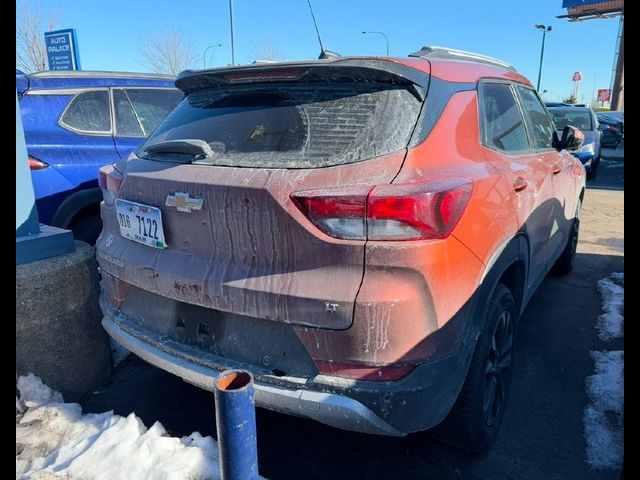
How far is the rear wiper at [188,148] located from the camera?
2.13 m

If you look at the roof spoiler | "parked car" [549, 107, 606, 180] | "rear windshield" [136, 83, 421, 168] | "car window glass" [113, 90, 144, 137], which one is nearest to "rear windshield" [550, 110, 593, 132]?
"parked car" [549, 107, 606, 180]

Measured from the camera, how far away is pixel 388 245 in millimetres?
1711

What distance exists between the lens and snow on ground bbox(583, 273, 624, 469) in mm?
2422

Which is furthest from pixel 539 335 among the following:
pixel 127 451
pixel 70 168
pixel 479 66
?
pixel 70 168

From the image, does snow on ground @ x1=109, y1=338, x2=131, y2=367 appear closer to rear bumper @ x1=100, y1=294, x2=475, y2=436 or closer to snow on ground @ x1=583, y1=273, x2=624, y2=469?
rear bumper @ x1=100, y1=294, x2=475, y2=436

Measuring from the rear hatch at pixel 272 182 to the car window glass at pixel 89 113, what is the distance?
232cm

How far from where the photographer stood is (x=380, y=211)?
171 centimetres

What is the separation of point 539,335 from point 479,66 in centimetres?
214

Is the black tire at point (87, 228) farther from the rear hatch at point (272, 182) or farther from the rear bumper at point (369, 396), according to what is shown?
the rear bumper at point (369, 396)

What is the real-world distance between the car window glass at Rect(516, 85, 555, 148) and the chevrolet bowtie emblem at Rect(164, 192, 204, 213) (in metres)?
2.34

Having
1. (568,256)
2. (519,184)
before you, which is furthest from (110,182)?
(568,256)
